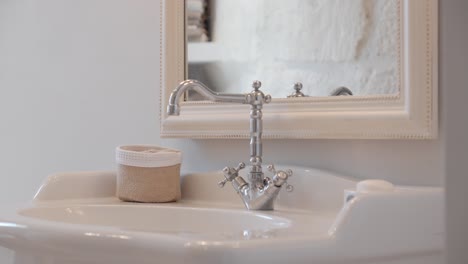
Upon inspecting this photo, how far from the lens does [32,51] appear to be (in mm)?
1854

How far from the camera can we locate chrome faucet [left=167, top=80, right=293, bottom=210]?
1.15 meters

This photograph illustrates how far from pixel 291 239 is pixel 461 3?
1.13 ft

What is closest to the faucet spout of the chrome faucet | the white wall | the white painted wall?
the chrome faucet

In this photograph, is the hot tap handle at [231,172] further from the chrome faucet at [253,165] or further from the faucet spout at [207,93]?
the faucet spout at [207,93]

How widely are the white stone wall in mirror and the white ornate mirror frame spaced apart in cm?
2

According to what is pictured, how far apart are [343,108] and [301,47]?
0.15 metres

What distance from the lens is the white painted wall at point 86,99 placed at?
1.33 m

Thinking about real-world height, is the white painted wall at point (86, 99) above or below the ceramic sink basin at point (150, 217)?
above

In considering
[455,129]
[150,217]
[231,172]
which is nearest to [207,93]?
[231,172]

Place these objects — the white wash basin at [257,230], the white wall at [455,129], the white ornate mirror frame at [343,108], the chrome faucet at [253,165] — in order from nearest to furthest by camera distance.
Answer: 1. the white wall at [455,129]
2. the white wash basin at [257,230]
3. the white ornate mirror frame at [343,108]
4. the chrome faucet at [253,165]

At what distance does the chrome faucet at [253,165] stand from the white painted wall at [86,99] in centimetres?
8

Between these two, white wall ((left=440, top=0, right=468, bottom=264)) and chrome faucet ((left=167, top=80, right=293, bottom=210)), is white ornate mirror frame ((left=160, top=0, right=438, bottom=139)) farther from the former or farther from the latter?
white wall ((left=440, top=0, right=468, bottom=264))

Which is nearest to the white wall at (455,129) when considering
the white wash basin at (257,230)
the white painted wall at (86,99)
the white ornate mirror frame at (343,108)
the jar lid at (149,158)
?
the white wash basin at (257,230)

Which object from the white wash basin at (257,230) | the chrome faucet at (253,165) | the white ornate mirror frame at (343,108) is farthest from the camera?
the chrome faucet at (253,165)
